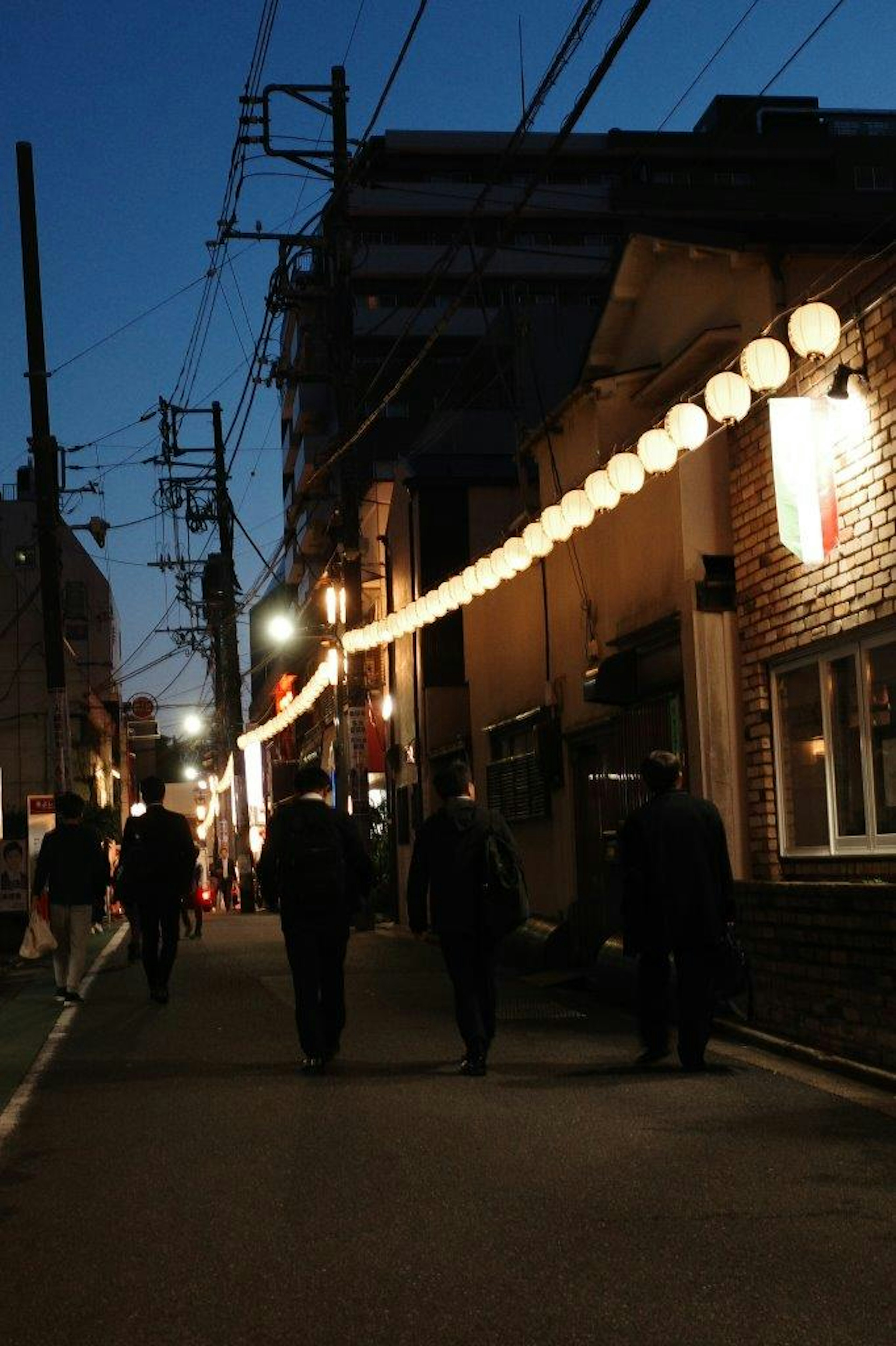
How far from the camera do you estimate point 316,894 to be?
1084 centimetres

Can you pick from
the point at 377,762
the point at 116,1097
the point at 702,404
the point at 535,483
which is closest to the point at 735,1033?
the point at 116,1097

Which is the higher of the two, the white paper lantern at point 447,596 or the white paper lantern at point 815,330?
the white paper lantern at point 815,330

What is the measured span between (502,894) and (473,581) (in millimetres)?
9548

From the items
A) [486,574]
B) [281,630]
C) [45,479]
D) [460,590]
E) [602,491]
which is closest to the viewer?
[602,491]

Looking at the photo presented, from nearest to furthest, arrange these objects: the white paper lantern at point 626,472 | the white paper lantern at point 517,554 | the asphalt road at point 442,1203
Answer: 1. the asphalt road at point 442,1203
2. the white paper lantern at point 626,472
3. the white paper lantern at point 517,554

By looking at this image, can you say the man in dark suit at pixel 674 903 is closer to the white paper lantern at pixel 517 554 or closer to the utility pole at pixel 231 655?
the white paper lantern at pixel 517 554

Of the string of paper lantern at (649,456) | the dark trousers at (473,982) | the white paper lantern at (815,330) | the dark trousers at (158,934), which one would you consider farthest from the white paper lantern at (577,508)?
the dark trousers at (473,982)

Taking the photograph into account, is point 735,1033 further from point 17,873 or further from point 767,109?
point 767,109

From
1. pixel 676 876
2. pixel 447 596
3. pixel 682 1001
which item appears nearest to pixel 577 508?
pixel 447 596

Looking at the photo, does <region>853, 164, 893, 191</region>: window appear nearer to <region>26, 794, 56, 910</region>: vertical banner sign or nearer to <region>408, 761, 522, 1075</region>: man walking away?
<region>26, 794, 56, 910</region>: vertical banner sign

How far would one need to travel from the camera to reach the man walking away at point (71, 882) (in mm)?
15039

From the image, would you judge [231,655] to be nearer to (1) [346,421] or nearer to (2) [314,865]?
(1) [346,421]

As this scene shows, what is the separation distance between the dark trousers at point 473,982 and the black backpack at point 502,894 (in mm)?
113

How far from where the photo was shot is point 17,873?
2686 centimetres
